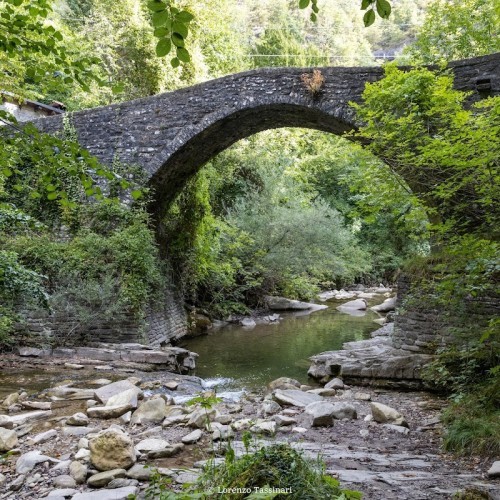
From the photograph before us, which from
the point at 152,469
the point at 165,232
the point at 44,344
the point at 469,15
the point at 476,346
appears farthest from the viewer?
the point at 469,15

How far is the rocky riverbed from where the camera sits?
101 inches

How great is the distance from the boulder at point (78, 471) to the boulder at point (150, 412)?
1334 mm

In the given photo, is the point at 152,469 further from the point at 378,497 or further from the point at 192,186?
the point at 192,186

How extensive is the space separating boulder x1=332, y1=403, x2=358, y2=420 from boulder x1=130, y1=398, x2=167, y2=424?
61.3 inches

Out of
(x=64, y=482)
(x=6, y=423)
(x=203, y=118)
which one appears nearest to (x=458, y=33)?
(x=203, y=118)

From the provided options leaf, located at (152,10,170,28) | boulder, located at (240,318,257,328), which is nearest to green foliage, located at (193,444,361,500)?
leaf, located at (152,10,170,28)

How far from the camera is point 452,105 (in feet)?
15.8

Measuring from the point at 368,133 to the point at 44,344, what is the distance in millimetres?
5662

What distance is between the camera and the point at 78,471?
2.71 m

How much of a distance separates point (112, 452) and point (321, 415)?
78.5 inches

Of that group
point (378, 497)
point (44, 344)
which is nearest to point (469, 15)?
point (44, 344)

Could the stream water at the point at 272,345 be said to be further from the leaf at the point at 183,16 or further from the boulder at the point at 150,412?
the leaf at the point at 183,16

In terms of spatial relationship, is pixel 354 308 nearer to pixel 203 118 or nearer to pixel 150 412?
pixel 203 118

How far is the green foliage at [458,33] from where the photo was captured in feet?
38.2
